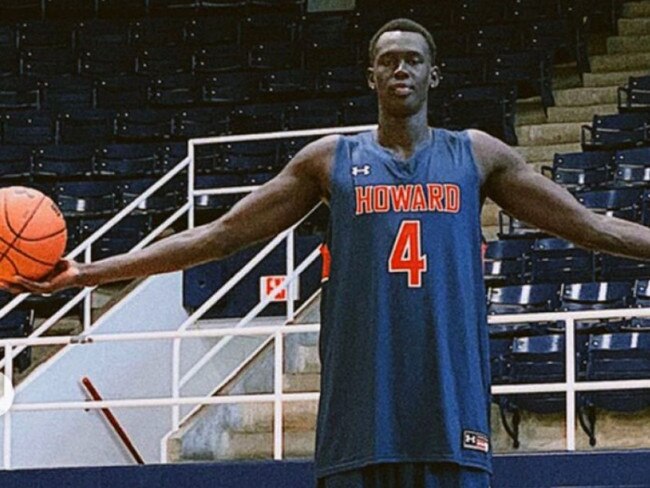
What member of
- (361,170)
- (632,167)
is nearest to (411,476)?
(361,170)

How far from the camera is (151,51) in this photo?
16.1 metres

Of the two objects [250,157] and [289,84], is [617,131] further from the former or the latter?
[289,84]

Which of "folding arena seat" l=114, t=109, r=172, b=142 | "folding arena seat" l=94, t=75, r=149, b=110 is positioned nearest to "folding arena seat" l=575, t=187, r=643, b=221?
"folding arena seat" l=114, t=109, r=172, b=142

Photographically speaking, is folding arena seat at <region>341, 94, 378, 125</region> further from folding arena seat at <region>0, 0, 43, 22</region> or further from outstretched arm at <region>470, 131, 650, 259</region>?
outstretched arm at <region>470, 131, 650, 259</region>

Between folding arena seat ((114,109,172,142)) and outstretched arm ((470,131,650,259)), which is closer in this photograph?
outstretched arm ((470,131,650,259))

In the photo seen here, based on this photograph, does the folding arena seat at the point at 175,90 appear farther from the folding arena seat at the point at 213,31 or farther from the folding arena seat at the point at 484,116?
the folding arena seat at the point at 484,116

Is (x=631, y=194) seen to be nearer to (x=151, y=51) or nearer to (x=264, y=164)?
(x=264, y=164)

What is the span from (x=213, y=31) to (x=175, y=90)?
120 cm

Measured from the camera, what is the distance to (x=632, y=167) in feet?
39.8

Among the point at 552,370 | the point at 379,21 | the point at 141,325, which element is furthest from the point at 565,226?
the point at 379,21

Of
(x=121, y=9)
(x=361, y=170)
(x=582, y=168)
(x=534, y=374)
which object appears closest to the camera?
(x=361, y=170)

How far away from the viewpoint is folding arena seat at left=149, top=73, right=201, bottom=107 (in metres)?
15.2

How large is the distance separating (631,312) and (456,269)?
4.47 meters

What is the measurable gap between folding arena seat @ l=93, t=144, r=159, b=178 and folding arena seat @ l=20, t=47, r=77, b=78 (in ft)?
6.24
